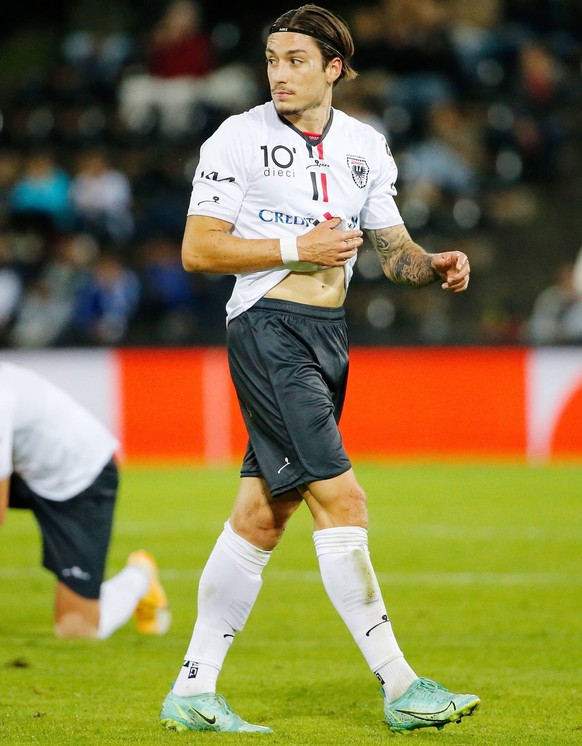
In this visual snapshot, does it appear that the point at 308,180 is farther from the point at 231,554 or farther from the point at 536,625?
the point at 536,625

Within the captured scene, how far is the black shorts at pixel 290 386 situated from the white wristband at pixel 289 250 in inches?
8.7

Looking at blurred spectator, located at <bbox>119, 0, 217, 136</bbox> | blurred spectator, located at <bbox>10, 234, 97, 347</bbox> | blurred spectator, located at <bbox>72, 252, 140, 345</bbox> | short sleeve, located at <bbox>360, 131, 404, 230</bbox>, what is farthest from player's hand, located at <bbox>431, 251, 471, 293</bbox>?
blurred spectator, located at <bbox>119, 0, 217, 136</bbox>

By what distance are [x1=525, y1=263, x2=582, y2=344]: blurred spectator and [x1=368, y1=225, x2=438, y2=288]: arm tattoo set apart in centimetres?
884

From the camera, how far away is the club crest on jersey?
185 inches

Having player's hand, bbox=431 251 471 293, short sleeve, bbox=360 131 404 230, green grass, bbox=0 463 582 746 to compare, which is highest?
short sleeve, bbox=360 131 404 230

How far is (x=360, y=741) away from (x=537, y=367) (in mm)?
9565

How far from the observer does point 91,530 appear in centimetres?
639

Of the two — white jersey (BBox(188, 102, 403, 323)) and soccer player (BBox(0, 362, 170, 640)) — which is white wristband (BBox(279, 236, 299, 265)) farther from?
soccer player (BBox(0, 362, 170, 640))

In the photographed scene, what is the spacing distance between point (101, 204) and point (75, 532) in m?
10.2

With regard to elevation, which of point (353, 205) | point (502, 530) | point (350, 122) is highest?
point (350, 122)

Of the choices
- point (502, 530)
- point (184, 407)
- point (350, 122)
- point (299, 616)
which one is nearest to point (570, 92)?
point (184, 407)

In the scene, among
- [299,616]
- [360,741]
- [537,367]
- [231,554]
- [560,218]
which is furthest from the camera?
[560,218]

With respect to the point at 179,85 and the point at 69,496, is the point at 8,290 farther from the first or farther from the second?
the point at 69,496

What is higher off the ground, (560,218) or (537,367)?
(560,218)
